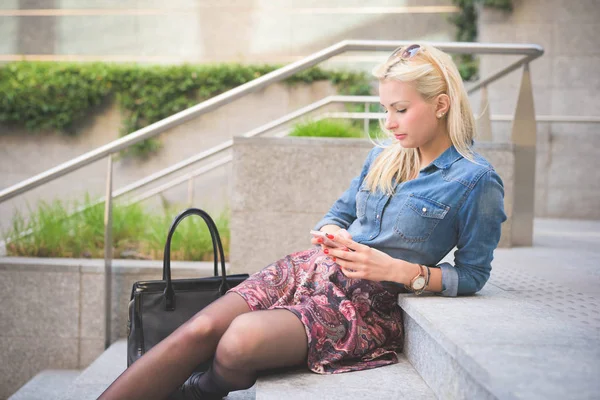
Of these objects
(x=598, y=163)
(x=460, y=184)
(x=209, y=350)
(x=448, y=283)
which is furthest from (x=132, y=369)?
(x=598, y=163)

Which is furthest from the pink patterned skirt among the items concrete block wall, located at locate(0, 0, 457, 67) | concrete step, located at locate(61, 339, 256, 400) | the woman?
concrete block wall, located at locate(0, 0, 457, 67)

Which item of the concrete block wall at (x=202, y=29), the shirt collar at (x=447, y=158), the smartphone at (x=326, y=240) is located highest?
the concrete block wall at (x=202, y=29)

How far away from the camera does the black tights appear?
173 cm

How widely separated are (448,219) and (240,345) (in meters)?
0.74

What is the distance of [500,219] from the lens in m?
1.90

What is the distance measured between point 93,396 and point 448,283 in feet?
5.91

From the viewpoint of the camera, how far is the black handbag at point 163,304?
2201 mm

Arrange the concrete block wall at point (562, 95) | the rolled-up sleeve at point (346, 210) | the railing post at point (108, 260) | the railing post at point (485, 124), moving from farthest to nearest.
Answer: the concrete block wall at point (562, 95) < the railing post at point (485, 124) < the railing post at point (108, 260) < the rolled-up sleeve at point (346, 210)

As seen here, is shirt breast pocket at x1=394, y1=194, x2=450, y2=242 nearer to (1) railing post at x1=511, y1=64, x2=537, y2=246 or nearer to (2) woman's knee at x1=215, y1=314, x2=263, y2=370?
(2) woman's knee at x1=215, y1=314, x2=263, y2=370

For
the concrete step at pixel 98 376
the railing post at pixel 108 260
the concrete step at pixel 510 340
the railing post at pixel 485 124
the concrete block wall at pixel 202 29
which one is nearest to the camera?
the concrete step at pixel 510 340

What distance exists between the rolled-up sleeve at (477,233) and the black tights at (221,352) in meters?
0.53

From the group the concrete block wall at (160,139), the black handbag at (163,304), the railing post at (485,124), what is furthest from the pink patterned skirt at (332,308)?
the concrete block wall at (160,139)

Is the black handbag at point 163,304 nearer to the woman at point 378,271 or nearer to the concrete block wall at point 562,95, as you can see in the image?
the woman at point 378,271

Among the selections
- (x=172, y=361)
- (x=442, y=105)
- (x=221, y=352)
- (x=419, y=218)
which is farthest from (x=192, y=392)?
(x=442, y=105)
